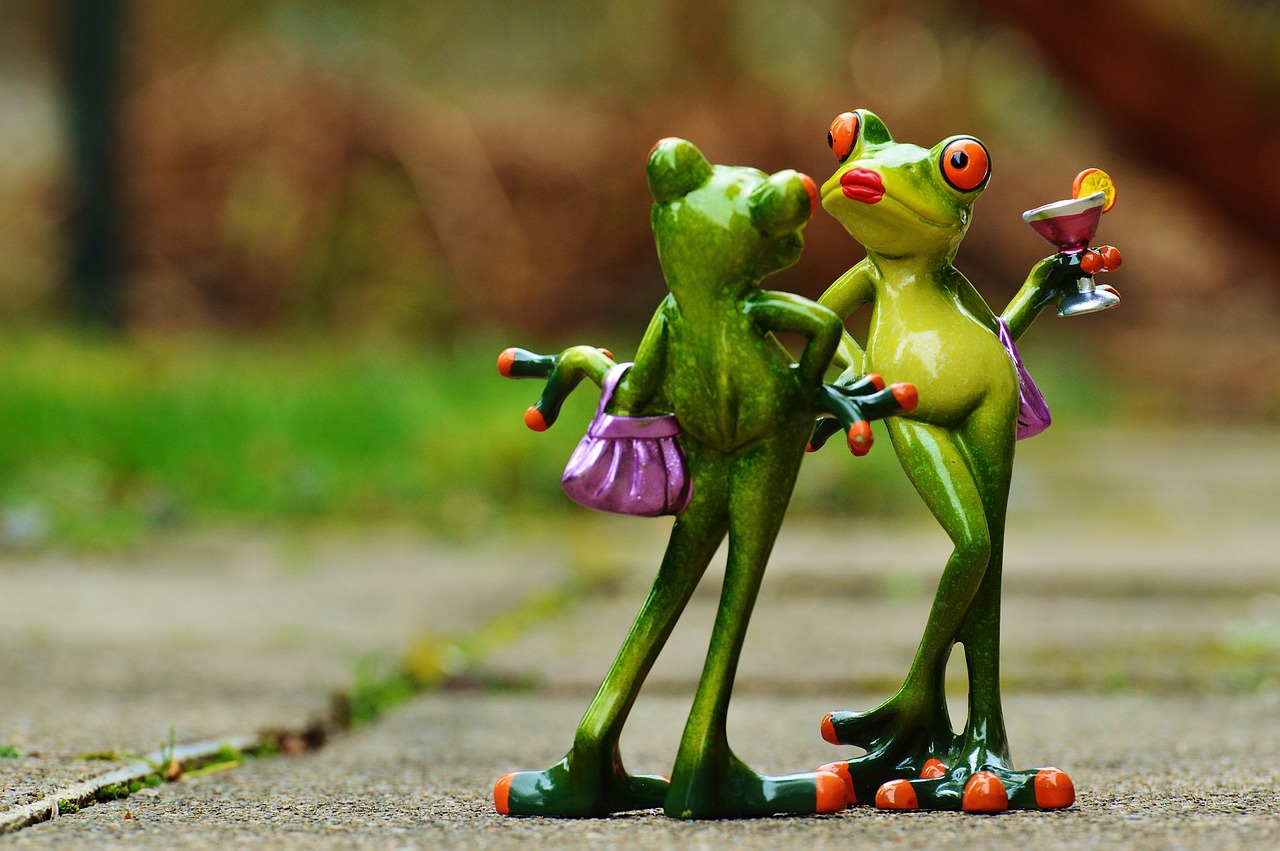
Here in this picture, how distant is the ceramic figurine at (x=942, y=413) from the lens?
1412 millimetres

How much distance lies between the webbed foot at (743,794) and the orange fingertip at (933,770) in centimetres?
13

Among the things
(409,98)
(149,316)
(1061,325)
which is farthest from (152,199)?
(1061,325)

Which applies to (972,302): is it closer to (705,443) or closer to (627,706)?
(705,443)

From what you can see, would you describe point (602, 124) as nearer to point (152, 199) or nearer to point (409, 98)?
point (409, 98)

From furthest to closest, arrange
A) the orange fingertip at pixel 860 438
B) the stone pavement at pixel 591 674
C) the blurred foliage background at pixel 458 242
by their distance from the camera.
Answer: the blurred foliage background at pixel 458 242 → the stone pavement at pixel 591 674 → the orange fingertip at pixel 860 438

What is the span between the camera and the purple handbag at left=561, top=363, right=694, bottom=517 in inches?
54.5

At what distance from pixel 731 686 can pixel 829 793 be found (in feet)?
0.42

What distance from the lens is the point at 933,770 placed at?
1.46 metres

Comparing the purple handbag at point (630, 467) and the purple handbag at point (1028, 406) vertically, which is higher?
the purple handbag at point (1028, 406)

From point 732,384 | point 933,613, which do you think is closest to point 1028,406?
point 933,613

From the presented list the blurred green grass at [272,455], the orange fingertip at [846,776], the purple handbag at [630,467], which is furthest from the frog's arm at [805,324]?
the blurred green grass at [272,455]

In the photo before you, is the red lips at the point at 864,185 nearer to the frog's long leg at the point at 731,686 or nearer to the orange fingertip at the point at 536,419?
the frog's long leg at the point at 731,686

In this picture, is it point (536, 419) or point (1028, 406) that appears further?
point (1028, 406)

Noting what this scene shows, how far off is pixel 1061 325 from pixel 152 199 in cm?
535
